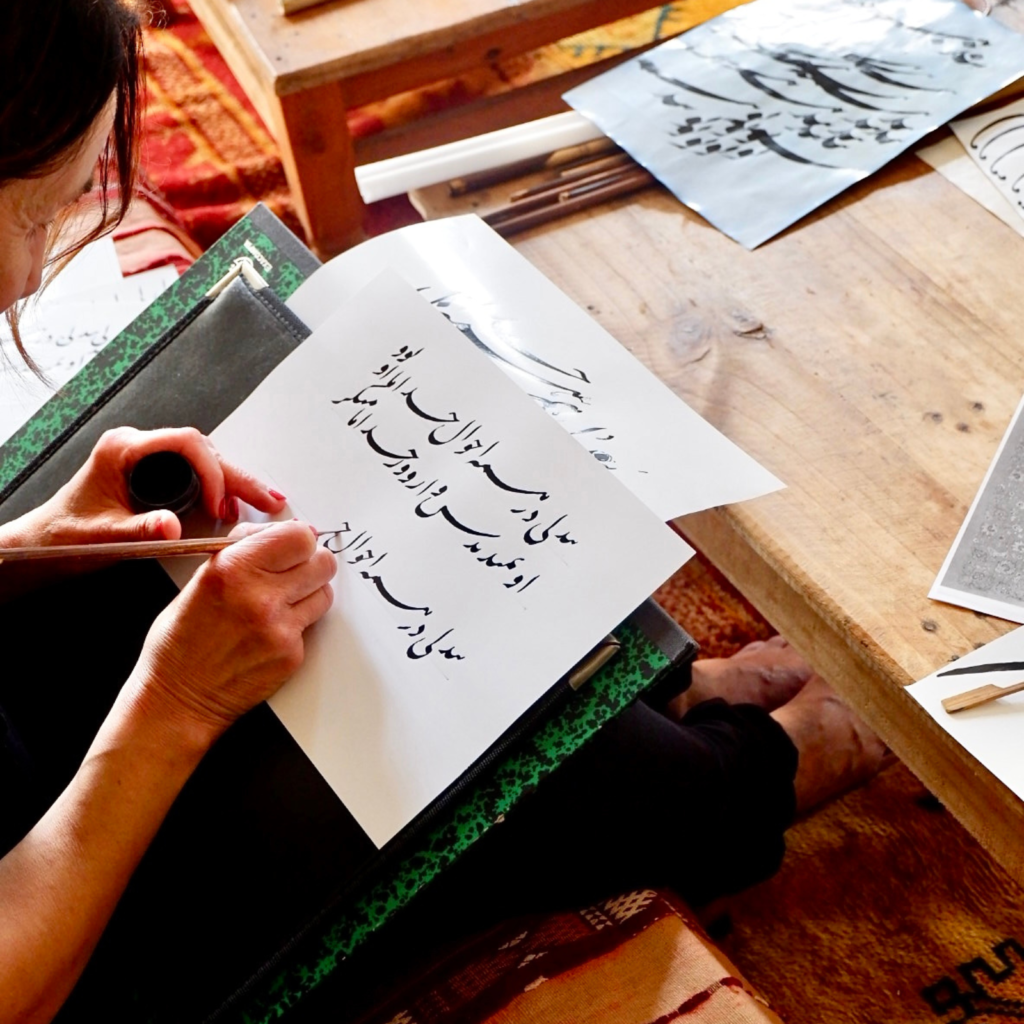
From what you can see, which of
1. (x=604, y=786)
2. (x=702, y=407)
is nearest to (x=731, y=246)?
(x=702, y=407)

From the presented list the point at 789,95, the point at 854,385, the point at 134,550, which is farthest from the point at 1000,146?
the point at 134,550

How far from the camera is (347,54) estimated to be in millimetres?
993

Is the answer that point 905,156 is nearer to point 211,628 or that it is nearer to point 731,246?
point 731,246

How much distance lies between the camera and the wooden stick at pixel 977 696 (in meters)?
0.57

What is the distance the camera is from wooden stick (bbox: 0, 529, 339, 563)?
2.03 ft

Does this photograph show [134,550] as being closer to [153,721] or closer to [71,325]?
[153,721]

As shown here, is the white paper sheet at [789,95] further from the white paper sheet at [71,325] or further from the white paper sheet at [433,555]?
the white paper sheet at [71,325]

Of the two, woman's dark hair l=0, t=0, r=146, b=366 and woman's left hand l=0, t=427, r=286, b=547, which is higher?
woman's dark hair l=0, t=0, r=146, b=366

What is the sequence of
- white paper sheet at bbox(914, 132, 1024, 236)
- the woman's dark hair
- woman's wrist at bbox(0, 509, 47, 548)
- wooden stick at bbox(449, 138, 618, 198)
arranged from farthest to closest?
wooden stick at bbox(449, 138, 618, 198)
white paper sheet at bbox(914, 132, 1024, 236)
woman's wrist at bbox(0, 509, 47, 548)
the woman's dark hair

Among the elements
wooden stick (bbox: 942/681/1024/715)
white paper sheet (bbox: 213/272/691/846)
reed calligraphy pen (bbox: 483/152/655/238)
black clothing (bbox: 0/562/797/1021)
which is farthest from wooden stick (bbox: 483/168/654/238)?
wooden stick (bbox: 942/681/1024/715)

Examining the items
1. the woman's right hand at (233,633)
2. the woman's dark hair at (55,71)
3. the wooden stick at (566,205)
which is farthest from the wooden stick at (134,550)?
the wooden stick at (566,205)

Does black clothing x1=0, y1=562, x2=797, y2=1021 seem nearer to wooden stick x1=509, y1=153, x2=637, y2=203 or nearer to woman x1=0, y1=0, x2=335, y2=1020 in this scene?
woman x1=0, y1=0, x2=335, y2=1020

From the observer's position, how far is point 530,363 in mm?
766

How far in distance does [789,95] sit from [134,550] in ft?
2.21
